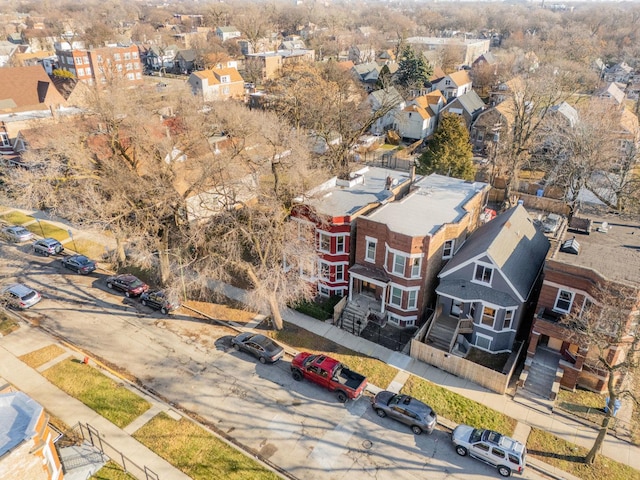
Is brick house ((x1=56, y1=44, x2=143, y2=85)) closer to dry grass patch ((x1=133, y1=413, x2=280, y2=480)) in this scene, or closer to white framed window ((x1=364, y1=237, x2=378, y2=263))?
white framed window ((x1=364, y1=237, x2=378, y2=263))

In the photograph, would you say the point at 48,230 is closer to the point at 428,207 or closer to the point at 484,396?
the point at 428,207

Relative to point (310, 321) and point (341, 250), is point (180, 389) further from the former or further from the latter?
point (341, 250)

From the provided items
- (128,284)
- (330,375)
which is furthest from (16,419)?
(128,284)

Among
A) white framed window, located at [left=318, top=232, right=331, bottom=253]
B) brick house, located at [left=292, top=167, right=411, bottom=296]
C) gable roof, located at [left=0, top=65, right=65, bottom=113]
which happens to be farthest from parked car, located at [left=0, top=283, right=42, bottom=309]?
gable roof, located at [left=0, top=65, right=65, bottom=113]

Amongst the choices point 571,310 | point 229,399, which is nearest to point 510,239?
point 571,310

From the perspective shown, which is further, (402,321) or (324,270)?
(324,270)

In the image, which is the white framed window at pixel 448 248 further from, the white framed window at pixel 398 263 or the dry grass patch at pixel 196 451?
the dry grass patch at pixel 196 451

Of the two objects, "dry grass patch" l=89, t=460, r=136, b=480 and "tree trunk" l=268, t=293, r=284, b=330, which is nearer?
"dry grass patch" l=89, t=460, r=136, b=480
